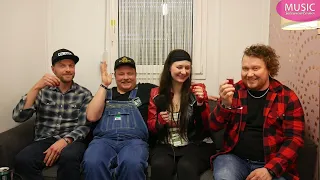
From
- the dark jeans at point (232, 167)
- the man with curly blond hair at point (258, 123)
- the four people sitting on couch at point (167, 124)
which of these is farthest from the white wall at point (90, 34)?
the dark jeans at point (232, 167)

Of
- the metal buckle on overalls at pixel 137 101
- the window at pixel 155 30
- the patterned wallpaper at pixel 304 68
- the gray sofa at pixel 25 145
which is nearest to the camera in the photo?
the gray sofa at pixel 25 145

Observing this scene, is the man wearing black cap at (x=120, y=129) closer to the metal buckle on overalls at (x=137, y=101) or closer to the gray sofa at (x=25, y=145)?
the metal buckle on overalls at (x=137, y=101)

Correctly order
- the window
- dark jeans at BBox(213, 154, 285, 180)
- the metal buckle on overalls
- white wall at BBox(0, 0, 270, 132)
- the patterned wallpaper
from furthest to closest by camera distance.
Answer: the window, white wall at BBox(0, 0, 270, 132), the metal buckle on overalls, the patterned wallpaper, dark jeans at BBox(213, 154, 285, 180)

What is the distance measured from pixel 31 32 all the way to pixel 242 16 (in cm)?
189

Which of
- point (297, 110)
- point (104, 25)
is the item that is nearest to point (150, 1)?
point (104, 25)

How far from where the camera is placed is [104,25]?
292 cm

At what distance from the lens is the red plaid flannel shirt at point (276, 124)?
69.0 inches

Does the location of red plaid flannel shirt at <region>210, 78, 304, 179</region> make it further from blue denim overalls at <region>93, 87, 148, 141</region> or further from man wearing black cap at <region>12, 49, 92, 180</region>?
man wearing black cap at <region>12, 49, 92, 180</region>

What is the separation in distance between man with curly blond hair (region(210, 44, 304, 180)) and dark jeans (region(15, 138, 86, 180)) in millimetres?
863

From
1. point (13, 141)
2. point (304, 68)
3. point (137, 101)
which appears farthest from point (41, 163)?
point (304, 68)

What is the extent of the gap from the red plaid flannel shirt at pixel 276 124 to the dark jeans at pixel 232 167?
0.07 meters

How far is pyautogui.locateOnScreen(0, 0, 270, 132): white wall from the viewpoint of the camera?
8.94 ft

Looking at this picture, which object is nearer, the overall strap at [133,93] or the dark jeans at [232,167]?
the dark jeans at [232,167]

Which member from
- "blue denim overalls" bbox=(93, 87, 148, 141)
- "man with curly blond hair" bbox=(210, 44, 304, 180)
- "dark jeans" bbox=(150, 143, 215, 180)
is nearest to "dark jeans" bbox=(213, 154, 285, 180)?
"man with curly blond hair" bbox=(210, 44, 304, 180)
